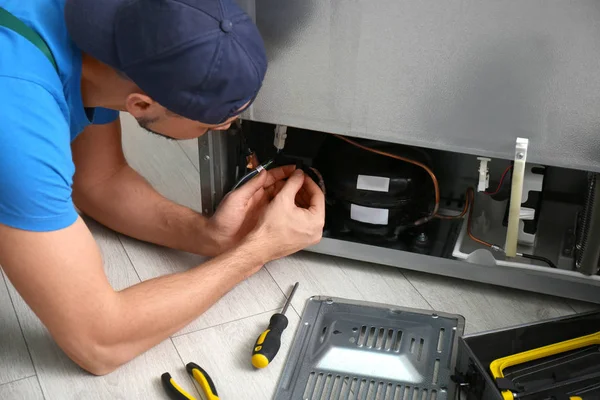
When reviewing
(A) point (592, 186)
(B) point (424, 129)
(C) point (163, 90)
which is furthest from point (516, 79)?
(C) point (163, 90)

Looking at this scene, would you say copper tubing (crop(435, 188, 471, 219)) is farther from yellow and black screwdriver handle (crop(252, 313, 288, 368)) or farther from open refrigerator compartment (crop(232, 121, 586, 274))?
yellow and black screwdriver handle (crop(252, 313, 288, 368))

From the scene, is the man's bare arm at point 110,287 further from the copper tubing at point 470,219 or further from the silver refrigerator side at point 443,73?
the copper tubing at point 470,219

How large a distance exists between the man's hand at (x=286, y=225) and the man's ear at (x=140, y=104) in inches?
13.4

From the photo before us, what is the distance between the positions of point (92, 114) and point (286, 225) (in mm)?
389

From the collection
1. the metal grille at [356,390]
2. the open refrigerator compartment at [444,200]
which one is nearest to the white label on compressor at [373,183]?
the open refrigerator compartment at [444,200]

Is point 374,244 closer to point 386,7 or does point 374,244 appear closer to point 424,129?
point 424,129

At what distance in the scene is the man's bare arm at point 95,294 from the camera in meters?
1.04

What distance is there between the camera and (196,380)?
1252 millimetres

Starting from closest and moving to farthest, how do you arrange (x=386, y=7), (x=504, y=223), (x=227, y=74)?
(x=227, y=74)
(x=386, y=7)
(x=504, y=223)

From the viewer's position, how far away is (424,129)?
1.24 metres

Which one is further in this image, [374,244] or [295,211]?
[374,244]

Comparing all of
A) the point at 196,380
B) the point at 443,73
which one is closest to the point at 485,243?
the point at 443,73

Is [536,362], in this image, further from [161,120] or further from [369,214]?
[161,120]

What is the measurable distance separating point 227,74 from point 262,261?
46cm
